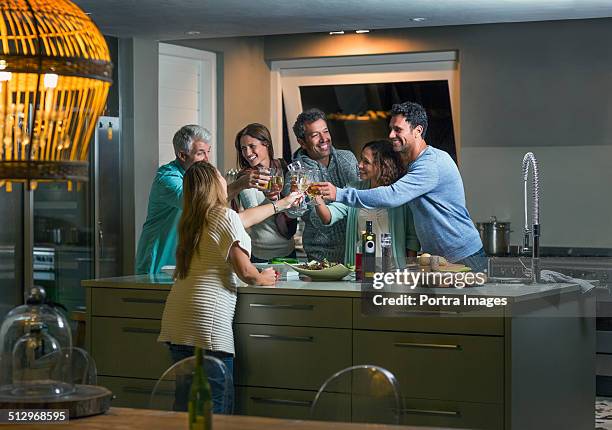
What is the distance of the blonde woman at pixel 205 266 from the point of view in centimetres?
408

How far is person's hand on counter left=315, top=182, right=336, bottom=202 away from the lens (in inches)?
182

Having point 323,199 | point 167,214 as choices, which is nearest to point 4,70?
point 323,199

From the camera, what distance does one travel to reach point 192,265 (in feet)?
13.5

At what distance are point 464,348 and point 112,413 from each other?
1.67 m

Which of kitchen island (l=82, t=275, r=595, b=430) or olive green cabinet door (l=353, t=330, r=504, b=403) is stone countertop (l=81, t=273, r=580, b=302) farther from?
olive green cabinet door (l=353, t=330, r=504, b=403)

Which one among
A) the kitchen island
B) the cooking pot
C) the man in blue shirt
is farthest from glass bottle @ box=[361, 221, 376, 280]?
the cooking pot

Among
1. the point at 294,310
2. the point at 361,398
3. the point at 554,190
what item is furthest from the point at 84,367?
the point at 554,190

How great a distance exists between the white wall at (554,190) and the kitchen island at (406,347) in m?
2.16

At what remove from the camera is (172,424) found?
8.54 feet

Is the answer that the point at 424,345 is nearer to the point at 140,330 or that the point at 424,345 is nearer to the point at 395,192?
the point at 395,192

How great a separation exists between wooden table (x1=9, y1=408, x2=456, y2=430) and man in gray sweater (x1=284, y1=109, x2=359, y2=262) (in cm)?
249

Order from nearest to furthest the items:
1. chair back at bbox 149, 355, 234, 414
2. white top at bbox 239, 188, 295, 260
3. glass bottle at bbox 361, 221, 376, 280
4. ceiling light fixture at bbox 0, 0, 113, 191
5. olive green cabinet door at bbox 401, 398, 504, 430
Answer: ceiling light fixture at bbox 0, 0, 113, 191
chair back at bbox 149, 355, 234, 414
olive green cabinet door at bbox 401, 398, 504, 430
glass bottle at bbox 361, 221, 376, 280
white top at bbox 239, 188, 295, 260

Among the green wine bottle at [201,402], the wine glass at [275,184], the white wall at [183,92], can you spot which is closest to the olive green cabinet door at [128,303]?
the wine glass at [275,184]

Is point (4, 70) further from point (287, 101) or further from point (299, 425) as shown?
point (287, 101)
